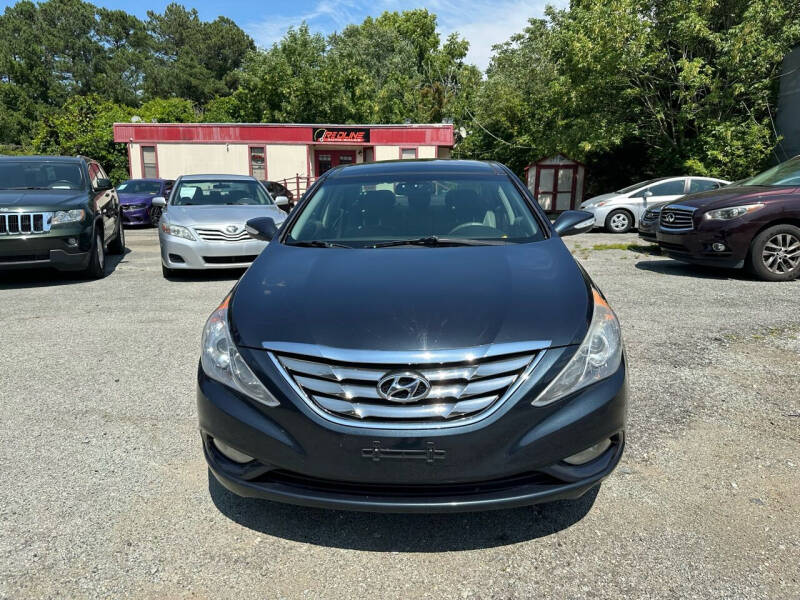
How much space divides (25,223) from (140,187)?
11.8 m

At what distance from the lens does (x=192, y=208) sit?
828 centimetres

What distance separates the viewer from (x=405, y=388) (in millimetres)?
2045

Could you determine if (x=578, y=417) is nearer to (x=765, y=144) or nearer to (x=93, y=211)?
(x=93, y=211)

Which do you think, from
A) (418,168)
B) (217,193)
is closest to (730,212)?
(418,168)

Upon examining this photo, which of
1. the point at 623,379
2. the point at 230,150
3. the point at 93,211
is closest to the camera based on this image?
the point at 623,379

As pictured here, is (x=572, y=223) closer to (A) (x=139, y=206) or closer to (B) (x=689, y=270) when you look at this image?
(B) (x=689, y=270)

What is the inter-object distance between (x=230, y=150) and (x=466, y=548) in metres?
27.8

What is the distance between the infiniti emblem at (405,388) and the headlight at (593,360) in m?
0.40

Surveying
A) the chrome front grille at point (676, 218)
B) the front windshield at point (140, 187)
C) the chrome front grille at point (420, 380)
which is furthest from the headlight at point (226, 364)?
the front windshield at point (140, 187)

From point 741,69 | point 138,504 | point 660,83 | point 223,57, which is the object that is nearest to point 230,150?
point 660,83

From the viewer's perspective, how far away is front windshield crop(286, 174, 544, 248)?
3.36 meters

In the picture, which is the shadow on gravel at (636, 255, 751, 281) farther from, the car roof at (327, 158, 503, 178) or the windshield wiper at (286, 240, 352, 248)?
the windshield wiper at (286, 240, 352, 248)

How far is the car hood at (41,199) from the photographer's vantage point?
23.9 ft

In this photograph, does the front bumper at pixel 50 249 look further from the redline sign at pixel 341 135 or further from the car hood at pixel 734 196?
the redline sign at pixel 341 135
